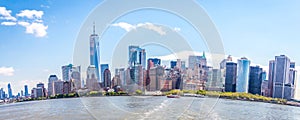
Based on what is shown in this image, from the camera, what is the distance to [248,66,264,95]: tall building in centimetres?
1214

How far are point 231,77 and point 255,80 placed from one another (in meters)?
2.93

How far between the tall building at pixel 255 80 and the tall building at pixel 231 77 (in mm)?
1537

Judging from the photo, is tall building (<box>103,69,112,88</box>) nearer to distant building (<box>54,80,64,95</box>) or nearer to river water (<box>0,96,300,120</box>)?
river water (<box>0,96,300,120</box>)

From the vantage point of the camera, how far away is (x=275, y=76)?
12.2 m

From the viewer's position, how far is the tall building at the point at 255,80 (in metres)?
12.1

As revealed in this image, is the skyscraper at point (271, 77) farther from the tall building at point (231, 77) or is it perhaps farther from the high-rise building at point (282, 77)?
the tall building at point (231, 77)

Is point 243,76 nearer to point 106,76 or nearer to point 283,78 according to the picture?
point 283,78

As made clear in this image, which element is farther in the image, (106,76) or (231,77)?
(231,77)

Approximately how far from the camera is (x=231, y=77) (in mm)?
10398

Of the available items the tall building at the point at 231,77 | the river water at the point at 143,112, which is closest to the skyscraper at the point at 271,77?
the tall building at the point at 231,77

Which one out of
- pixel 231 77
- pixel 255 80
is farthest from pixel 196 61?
pixel 255 80

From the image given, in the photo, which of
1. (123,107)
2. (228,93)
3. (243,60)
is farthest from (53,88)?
(243,60)

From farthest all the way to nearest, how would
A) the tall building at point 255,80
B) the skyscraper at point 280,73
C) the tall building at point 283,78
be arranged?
the tall building at point 255,80
the skyscraper at point 280,73
the tall building at point 283,78

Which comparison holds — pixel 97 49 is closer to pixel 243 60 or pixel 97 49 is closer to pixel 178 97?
pixel 178 97
